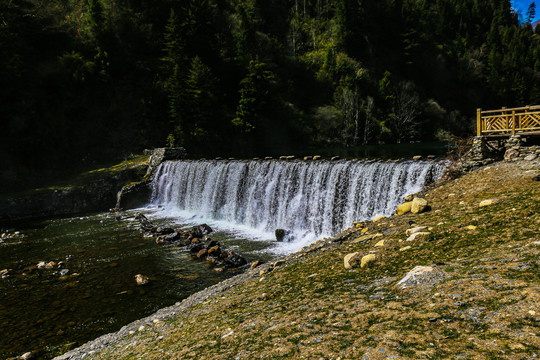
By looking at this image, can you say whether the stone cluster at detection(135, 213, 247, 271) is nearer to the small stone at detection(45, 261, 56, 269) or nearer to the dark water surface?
the dark water surface

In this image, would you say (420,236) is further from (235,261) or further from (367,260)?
(235,261)

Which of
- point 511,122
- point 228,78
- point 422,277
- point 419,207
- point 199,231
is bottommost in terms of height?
point 199,231

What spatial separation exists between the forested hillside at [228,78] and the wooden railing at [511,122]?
31.6 meters

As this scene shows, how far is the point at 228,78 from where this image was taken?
163ft

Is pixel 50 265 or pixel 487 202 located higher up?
pixel 487 202

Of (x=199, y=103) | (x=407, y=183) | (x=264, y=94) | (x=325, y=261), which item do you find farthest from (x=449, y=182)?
(x=264, y=94)

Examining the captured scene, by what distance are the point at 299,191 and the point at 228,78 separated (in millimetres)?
38346

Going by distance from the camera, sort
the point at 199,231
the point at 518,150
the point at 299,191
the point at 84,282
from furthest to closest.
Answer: the point at 299,191, the point at 199,231, the point at 518,150, the point at 84,282

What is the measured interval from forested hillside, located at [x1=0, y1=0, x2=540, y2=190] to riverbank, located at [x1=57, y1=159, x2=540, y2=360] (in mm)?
31275

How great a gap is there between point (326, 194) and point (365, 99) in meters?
50.6

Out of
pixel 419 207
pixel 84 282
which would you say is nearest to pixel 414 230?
pixel 419 207

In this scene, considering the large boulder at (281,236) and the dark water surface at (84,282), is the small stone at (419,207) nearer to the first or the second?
the dark water surface at (84,282)

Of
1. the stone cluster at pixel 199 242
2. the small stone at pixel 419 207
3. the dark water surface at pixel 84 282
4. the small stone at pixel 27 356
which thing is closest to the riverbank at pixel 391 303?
the small stone at pixel 419 207

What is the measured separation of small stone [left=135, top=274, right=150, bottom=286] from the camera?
10.5 m
